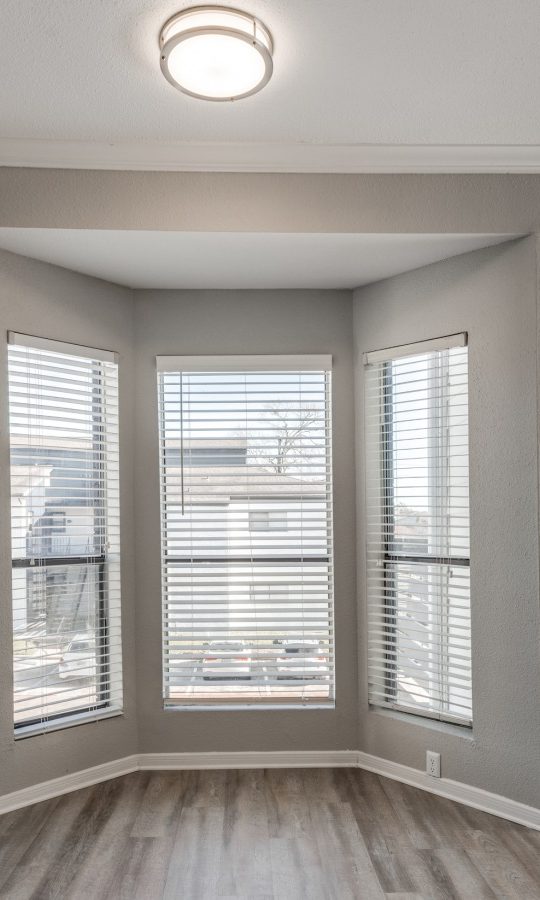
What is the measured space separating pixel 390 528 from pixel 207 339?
139 centimetres

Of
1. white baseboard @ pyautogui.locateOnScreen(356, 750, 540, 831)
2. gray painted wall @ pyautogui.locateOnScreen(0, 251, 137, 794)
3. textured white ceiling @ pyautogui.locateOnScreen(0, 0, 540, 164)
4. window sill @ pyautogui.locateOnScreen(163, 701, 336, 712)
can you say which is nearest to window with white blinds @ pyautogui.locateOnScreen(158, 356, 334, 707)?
window sill @ pyautogui.locateOnScreen(163, 701, 336, 712)

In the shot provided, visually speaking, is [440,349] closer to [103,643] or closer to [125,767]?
[103,643]

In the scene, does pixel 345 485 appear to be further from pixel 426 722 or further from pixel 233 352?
pixel 426 722

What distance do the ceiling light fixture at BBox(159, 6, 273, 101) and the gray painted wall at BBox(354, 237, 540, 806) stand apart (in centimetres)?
143

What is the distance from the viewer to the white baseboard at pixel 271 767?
129 inches

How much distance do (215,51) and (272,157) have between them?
33.1 inches

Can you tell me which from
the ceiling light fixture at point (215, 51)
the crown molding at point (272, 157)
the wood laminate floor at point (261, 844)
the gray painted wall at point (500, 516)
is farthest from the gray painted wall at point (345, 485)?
the ceiling light fixture at point (215, 51)

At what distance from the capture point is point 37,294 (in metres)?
3.47

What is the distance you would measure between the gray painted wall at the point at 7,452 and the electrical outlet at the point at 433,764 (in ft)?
4.92

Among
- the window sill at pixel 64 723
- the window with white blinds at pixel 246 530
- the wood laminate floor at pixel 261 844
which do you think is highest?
the window with white blinds at pixel 246 530

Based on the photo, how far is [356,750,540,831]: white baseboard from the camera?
3.12 m

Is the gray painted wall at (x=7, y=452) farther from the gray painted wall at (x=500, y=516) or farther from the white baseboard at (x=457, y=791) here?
the gray painted wall at (x=500, y=516)

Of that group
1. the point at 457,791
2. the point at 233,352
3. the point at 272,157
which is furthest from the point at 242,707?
the point at 272,157

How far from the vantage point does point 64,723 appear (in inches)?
140
